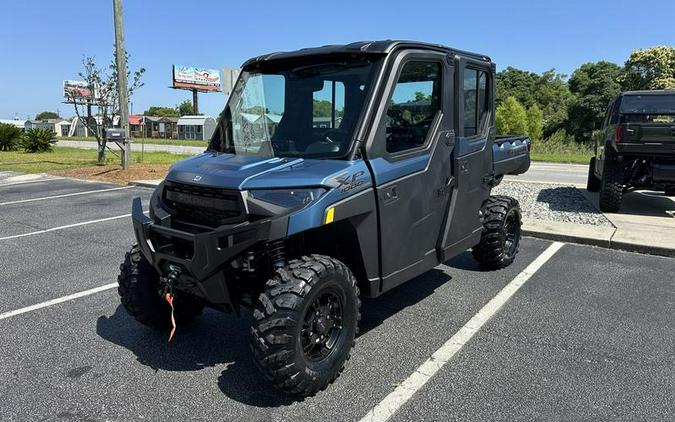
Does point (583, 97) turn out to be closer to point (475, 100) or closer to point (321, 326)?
point (475, 100)

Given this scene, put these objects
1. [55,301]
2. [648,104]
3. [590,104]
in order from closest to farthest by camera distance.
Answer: [55,301]
[648,104]
[590,104]

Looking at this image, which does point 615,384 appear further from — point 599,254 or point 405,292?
point 599,254

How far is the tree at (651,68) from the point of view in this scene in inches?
1615

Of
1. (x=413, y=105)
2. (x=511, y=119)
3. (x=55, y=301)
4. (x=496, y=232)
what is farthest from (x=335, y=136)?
(x=511, y=119)

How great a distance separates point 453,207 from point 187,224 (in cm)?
220

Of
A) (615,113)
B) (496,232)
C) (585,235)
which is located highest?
(615,113)

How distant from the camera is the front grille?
125 inches

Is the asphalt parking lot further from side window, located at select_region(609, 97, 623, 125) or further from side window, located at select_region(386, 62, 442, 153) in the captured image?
side window, located at select_region(609, 97, 623, 125)

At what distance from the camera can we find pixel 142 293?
3.78m

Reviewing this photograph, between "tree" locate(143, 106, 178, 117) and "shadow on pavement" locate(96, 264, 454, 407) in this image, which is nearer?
"shadow on pavement" locate(96, 264, 454, 407)

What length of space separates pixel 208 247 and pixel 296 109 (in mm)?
1471

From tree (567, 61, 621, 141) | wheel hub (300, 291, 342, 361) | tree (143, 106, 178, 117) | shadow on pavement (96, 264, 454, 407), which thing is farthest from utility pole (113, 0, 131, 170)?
tree (143, 106, 178, 117)

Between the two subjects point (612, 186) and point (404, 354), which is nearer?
point (404, 354)

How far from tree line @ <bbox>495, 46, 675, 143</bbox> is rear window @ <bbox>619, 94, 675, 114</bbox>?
2921 centimetres
